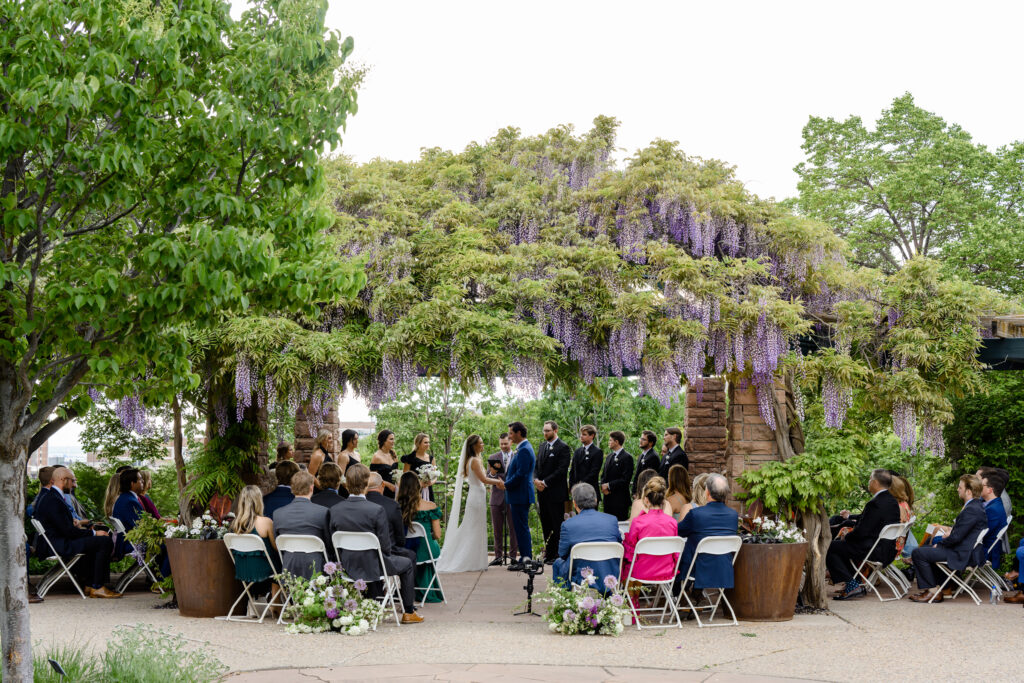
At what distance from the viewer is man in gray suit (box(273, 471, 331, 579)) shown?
7.24 metres

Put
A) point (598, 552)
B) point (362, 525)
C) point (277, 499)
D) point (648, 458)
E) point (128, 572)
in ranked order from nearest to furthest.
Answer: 1. point (598, 552)
2. point (362, 525)
3. point (277, 499)
4. point (128, 572)
5. point (648, 458)

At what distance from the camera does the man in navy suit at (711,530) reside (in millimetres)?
7305

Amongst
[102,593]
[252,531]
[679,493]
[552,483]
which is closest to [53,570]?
[102,593]

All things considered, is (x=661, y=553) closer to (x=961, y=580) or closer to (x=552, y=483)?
(x=961, y=580)

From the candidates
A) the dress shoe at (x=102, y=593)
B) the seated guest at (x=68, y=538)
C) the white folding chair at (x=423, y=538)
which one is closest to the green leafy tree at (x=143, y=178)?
the white folding chair at (x=423, y=538)

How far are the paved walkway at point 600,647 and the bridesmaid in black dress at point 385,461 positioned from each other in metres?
1.57

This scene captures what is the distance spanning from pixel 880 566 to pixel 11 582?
7115mm

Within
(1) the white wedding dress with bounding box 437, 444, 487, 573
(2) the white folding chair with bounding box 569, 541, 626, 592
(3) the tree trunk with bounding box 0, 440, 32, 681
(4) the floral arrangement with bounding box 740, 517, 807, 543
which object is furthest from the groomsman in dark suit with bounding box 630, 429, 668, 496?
(3) the tree trunk with bounding box 0, 440, 32, 681

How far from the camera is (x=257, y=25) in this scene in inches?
211

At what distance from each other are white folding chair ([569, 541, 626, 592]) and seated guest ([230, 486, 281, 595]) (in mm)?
2286

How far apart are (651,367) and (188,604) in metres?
4.37

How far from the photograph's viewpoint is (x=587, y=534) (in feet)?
23.4

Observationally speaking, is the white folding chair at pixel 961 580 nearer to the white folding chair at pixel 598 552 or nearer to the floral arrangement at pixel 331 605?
the white folding chair at pixel 598 552

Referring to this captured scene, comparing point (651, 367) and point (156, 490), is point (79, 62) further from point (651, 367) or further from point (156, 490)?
point (156, 490)
